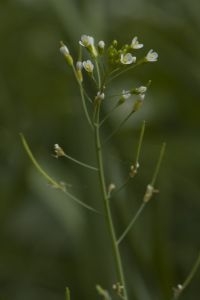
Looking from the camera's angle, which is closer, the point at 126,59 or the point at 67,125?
the point at 126,59

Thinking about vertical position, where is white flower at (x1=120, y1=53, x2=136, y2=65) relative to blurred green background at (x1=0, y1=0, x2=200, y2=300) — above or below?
above

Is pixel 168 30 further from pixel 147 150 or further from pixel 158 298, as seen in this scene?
pixel 158 298

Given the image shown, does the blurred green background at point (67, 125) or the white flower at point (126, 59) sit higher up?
the white flower at point (126, 59)

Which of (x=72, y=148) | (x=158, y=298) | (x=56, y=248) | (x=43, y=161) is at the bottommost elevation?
(x=56, y=248)

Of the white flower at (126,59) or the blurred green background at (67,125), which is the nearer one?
the white flower at (126,59)

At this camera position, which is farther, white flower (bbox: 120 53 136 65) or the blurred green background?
the blurred green background

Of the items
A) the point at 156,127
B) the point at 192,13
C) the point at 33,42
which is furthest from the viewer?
the point at 33,42

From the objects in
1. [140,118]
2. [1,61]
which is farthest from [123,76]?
[1,61]

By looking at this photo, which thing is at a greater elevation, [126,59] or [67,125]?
[126,59]
